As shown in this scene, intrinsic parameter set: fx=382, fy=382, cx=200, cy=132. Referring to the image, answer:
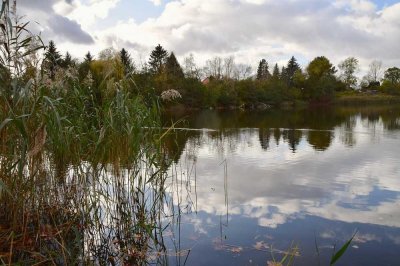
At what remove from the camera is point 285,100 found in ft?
238

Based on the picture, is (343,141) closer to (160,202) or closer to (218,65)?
(160,202)

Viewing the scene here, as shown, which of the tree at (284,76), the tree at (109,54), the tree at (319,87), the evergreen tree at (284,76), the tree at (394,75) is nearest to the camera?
the tree at (109,54)

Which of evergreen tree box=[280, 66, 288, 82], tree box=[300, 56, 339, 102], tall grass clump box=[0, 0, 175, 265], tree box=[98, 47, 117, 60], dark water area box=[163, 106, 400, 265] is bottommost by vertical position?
dark water area box=[163, 106, 400, 265]

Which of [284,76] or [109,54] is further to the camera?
[284,76]

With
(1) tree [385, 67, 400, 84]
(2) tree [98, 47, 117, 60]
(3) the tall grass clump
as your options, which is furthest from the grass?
(3) the tall grass clump

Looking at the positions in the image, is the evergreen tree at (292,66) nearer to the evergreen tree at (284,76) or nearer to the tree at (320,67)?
the evergreen tree at (284,76)

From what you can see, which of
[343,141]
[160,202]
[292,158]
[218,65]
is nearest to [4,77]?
[160,202]

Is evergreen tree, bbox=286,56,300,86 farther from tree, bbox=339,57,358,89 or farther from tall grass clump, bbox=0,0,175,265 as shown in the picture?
tall grass clump, bbox=0,0,175,265

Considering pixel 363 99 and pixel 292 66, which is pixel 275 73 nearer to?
pixel 292 66

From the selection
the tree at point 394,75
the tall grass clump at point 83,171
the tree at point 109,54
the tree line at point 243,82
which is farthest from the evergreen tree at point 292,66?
the tall grass clump at point 83,171

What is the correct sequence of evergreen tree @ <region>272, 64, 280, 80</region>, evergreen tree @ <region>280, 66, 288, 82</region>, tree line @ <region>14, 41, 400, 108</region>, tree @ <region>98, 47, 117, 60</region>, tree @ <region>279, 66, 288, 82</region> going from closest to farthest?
tree @ <region>98, 47, 117, 60</region> → tree line @ <region>14, 41, 400, 108</region> → evergreen tree @ <region>272, 64, 280, 80</region> → evergreen tree @ <region>280, 66, 288, 82</region> → tree @ <region>279, 66, 288, 82</region>

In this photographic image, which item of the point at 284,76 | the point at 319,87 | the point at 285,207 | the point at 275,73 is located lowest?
the point at 285,207

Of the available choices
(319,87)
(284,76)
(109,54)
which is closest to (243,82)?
(319,87)

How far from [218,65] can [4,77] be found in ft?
284
